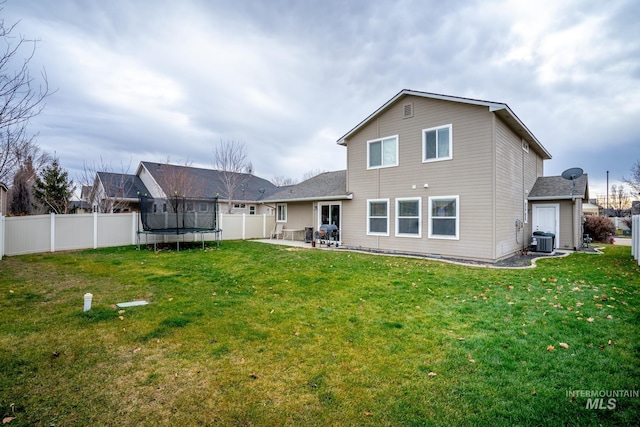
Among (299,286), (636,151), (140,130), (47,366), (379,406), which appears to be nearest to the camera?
(379,406)

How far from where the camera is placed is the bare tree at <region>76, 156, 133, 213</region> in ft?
64.6

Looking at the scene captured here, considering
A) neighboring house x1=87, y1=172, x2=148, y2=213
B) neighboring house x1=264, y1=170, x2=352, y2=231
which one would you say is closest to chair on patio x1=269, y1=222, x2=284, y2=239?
neighboring house x1=264, y1=170, x2=352, y2=231

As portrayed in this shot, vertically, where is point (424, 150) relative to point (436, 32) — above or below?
below


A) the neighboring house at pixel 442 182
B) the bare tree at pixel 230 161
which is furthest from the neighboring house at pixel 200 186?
the neighboring house at pixel 442 182

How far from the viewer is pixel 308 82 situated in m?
14.6

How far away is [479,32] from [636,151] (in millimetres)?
21358

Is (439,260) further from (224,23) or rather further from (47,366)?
(224,23)

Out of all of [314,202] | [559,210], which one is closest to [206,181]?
[314,202]

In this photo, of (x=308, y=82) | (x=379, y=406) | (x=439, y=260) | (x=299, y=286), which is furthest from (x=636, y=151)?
(x=379, y=406)

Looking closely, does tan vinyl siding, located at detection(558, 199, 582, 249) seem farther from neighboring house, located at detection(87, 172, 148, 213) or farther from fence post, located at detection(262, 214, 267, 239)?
neighboring house, located at detection(87, 172, 148, 213)

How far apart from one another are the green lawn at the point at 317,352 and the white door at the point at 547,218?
26.6 ft

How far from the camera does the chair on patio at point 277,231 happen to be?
18.9m

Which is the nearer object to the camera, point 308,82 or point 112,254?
point 112,254

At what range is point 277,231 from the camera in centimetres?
1903
